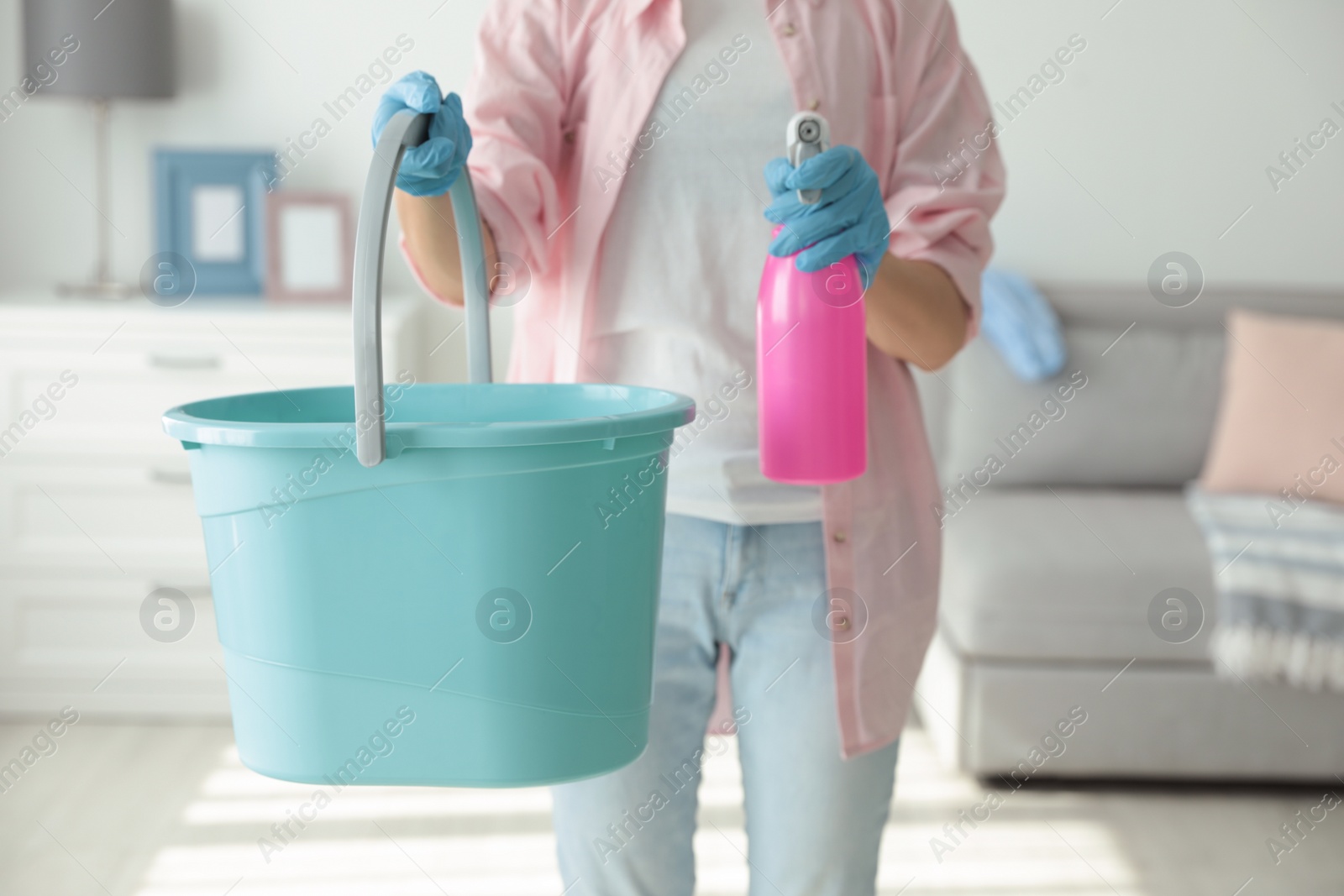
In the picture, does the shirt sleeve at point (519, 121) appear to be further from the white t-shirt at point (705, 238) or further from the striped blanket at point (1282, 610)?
the striped blanket at point (1282, 610)

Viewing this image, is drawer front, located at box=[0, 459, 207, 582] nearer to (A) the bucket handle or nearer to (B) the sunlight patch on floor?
(B) the sunlight patch on floor

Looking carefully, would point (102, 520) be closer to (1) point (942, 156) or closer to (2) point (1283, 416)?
(1) point (942, 156)

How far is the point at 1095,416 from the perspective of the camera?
2.66 meters

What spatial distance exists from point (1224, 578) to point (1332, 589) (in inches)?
6.7

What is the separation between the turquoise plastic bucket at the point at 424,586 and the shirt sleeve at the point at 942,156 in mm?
363

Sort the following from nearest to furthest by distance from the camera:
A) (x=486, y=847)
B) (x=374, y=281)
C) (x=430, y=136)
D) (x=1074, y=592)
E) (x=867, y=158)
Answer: (x=374, y=281)
(x=430, y=136)
(x=867, y=158)
(x=486, y=847)
(x=1074, y=592)

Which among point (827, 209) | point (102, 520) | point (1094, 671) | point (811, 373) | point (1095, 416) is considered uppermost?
point (827, 209)

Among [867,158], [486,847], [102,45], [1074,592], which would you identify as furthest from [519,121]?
[102,45]

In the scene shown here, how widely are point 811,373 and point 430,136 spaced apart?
329 millimetres

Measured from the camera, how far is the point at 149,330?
7.98 ft

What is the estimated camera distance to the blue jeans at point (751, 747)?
0.98m

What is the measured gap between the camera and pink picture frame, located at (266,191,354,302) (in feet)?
8.66

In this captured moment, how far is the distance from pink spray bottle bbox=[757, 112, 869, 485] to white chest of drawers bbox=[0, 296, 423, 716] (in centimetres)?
159

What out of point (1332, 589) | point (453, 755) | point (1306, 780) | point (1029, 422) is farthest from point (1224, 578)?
point (453, 755)
